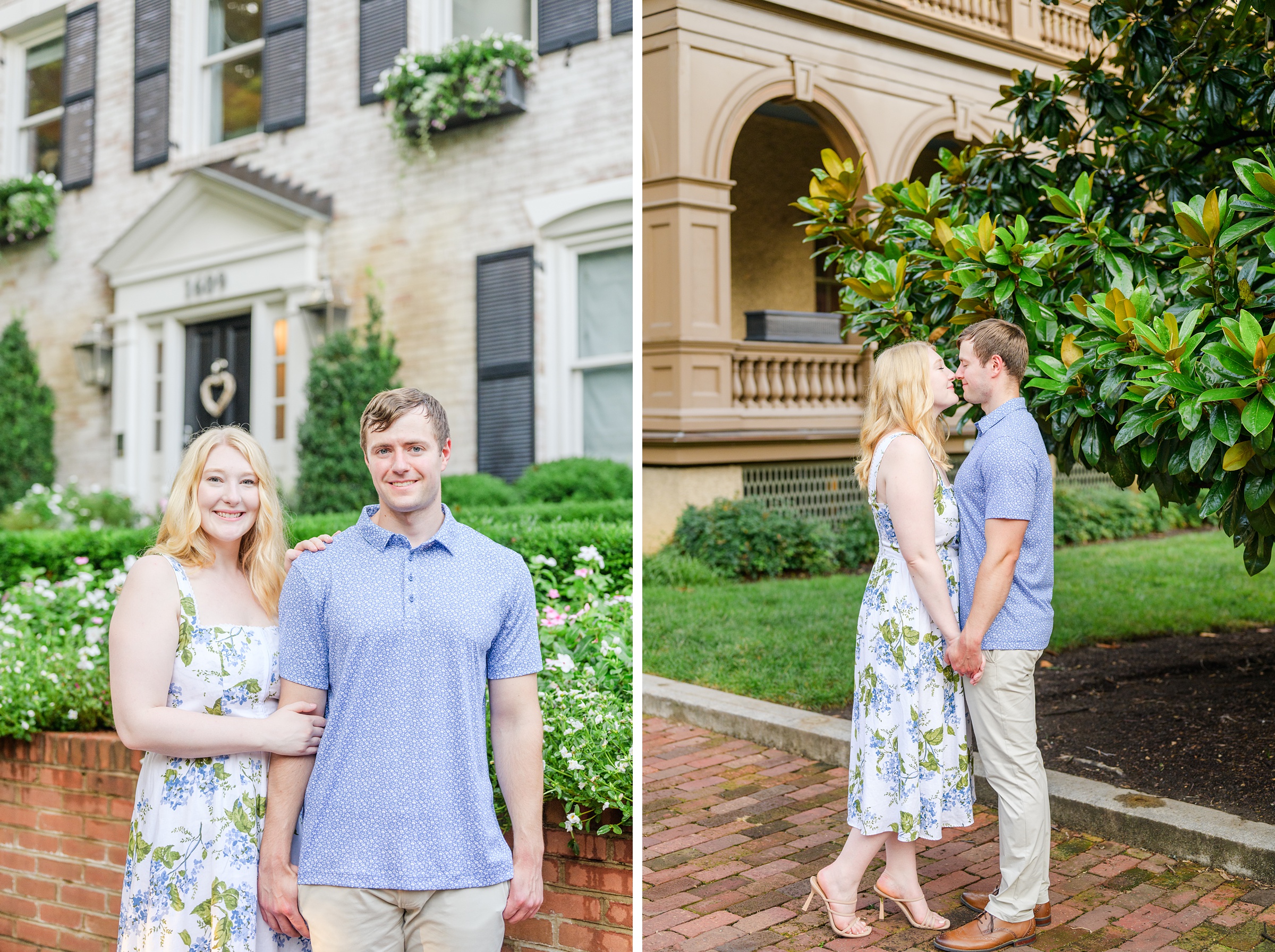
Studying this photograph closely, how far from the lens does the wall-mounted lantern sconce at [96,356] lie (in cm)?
1181

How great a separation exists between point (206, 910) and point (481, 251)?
754 cm

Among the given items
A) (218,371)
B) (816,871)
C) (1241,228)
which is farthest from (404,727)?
(218,371)

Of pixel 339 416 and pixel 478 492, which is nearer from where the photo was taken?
pixel 478 492

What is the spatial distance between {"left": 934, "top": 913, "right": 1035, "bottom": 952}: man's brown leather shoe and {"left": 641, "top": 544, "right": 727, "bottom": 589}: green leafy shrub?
5.89 metres

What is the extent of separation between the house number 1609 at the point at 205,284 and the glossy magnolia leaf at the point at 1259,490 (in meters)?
9.60

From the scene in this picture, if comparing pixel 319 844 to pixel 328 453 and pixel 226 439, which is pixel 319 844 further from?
pixel 328 453

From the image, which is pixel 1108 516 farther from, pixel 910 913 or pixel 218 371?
pixel 910 913

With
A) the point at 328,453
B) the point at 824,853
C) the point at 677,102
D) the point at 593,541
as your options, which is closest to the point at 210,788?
the point at 824,853

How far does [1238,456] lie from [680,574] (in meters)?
6.51

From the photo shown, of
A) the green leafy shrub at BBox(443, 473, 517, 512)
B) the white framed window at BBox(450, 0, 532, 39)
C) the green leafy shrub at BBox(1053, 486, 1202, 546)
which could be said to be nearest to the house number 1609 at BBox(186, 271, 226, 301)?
the white framed window at BBox(450, 0, 532, 39)

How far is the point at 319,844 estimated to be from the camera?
7.64ft

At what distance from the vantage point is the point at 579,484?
871 centimetres

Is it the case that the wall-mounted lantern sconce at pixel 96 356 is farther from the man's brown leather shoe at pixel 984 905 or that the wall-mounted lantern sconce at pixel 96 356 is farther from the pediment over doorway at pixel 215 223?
the man's brown leather shoe at pixel 984 905

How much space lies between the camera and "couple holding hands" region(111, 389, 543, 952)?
7.64ft
